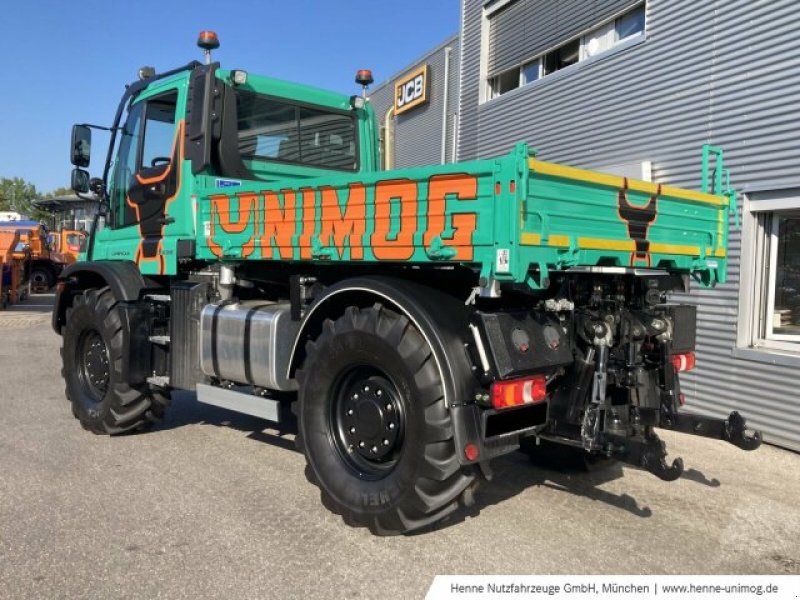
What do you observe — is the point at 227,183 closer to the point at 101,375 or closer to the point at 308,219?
the point at 308,219

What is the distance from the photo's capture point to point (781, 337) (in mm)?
6723

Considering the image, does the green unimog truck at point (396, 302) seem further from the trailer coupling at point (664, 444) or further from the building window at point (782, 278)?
the building window at point (782, 278)

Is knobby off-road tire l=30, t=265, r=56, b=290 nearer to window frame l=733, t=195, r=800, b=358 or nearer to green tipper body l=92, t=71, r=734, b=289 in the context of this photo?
green tipper body l=92, t=71, r=734, b=289

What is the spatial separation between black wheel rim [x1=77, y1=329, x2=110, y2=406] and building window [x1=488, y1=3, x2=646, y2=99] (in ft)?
22.4

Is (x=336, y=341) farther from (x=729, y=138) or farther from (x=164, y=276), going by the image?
(x=729, y=138)

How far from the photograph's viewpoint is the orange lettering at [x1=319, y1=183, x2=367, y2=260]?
13.4ft

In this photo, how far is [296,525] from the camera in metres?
4.14

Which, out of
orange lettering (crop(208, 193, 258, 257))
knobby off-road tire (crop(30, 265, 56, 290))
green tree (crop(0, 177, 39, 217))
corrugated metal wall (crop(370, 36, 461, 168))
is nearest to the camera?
orange lettering (crop(208, 193, 258, 257))

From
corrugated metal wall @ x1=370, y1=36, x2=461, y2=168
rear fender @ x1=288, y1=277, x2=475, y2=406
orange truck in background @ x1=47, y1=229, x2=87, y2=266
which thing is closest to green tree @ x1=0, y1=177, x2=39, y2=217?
orange truck in background @ x1=47, y1=229, x2=87, y2=266

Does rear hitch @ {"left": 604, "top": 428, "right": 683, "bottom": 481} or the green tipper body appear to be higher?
the green tipper body

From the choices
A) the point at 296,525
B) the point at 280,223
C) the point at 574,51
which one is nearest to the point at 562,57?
the point at 574,51

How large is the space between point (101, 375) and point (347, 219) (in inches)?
136

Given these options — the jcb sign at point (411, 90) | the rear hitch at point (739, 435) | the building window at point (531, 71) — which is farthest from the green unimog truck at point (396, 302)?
the jcb sign at point (411, 90)

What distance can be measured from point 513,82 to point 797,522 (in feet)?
26.9
